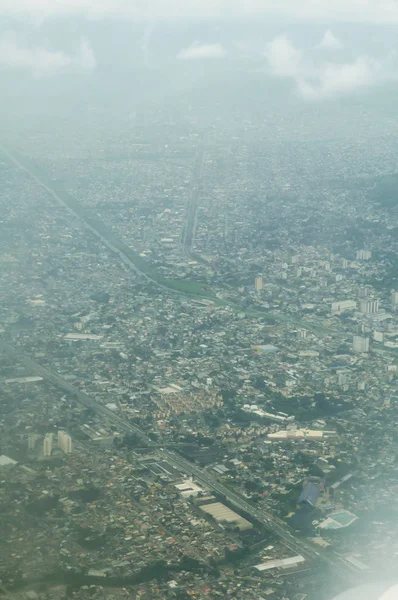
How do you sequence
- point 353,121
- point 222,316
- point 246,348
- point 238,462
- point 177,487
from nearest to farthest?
point 177,487 < point 238,462 < point 246,348 < point 222,316 < point 353,121

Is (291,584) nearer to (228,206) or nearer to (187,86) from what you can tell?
(228,206)

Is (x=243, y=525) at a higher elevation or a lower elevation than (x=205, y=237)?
lower

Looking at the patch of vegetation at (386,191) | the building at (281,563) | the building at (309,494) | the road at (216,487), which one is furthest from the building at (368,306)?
the building at (281,563)

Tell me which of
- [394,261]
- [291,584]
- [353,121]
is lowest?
[291,584]

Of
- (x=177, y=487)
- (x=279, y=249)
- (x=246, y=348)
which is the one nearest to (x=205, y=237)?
(x=279, y=249)

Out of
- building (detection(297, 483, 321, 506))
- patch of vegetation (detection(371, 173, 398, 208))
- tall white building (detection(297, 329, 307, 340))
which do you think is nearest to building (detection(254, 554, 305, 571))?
building (detection(297, 483, 321, 506))

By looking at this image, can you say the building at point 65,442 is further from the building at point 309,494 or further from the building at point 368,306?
the building at point 368,306

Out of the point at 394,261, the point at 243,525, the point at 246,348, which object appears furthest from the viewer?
the point at 394,261

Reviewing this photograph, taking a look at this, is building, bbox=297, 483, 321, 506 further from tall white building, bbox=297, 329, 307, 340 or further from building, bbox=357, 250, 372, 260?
building, bbox=357, 250, 372, 260
